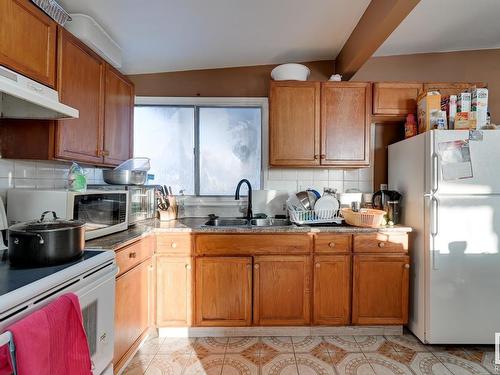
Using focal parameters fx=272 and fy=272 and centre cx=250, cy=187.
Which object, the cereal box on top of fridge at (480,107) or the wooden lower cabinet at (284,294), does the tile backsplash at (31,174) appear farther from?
the cereal box on top of fridge at (480,107)

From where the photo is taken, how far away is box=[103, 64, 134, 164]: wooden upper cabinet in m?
2.05

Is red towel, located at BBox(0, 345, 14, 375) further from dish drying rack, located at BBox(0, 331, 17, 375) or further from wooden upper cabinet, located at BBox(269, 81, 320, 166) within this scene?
wooden upper cabinet, located at BBox(269, 81, 320, 166)

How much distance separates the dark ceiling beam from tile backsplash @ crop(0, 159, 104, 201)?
239 cm

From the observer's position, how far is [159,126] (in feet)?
9.08

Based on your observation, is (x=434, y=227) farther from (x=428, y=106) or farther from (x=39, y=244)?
(x=39, y=244)

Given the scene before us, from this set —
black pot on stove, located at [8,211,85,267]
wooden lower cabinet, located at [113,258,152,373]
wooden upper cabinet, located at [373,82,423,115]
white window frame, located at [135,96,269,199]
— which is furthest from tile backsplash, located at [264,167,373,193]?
black pot on stove, located at [8,211,85,267]

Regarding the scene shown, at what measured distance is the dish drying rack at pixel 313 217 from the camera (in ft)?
7.31

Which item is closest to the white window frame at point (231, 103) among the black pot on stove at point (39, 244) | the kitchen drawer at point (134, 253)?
the kitchen drawer at point (134, 253)

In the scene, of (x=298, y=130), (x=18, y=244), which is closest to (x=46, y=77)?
(x=18, y=244)

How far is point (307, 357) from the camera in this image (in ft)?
6.08

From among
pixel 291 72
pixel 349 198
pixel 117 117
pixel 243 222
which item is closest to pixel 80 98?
pixel 117 117

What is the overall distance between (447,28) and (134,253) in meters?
2.98

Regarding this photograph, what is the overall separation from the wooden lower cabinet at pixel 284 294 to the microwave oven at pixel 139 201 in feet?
3.56

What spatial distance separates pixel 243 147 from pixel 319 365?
1926 millimetres
